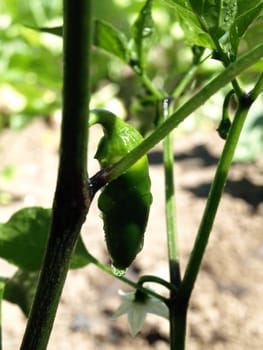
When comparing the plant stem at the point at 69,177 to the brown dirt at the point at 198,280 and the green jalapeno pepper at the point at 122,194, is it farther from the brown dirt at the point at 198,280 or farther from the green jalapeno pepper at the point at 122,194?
the brown dirt at the point at 198,280

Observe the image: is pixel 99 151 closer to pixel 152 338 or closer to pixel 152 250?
pixel 152 338

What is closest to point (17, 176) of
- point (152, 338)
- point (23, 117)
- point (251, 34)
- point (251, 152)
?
point (23, 117)

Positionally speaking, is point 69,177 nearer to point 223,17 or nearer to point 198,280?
point 223,17

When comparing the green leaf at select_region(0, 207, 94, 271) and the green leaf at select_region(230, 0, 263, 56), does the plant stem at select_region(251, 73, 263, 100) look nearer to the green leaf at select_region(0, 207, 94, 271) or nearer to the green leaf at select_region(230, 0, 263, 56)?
Result: the green leaf at select_region(230, 0, 263, 56)

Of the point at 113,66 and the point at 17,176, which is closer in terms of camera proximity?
the point at 17,176

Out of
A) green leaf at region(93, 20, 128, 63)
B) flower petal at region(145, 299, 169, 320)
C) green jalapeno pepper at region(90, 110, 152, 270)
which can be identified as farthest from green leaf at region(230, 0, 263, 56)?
flower petal at region(145, 299, 169, 320)

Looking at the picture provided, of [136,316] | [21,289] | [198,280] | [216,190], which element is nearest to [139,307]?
[136,316]

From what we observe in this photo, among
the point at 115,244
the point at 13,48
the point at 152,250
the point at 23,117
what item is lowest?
the point at 115,244

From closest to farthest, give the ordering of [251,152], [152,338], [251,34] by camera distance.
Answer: [251,34], [152,338], [251,152]
